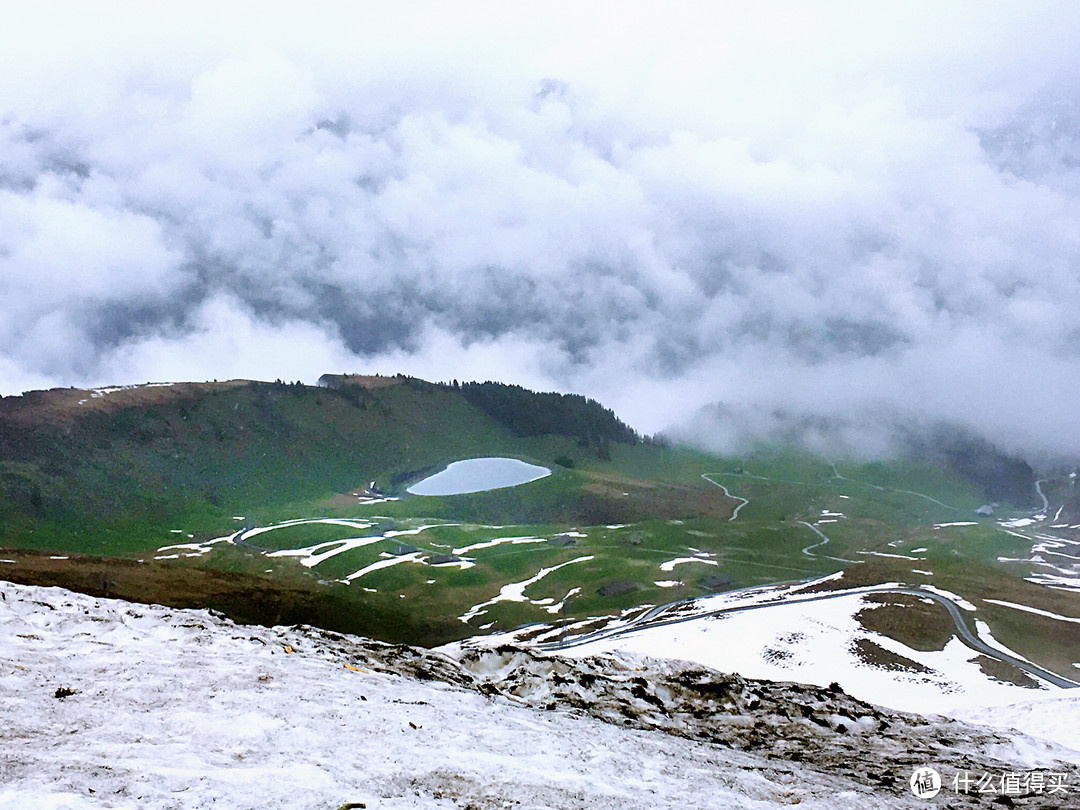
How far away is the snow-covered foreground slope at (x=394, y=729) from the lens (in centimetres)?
848

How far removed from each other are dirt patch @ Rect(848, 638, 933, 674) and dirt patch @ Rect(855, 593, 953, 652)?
314 cm

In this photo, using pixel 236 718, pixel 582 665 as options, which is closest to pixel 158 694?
pixel 236 718

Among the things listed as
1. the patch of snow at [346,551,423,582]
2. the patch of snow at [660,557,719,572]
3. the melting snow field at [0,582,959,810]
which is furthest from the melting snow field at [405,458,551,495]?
the melting snow field at [0,582,959,810]

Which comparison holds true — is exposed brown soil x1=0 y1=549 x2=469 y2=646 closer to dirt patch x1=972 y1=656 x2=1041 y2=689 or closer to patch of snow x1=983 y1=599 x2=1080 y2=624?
dirt patch x1=972 y1=656 x2=1041 y2=689

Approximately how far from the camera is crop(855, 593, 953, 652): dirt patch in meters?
63.1

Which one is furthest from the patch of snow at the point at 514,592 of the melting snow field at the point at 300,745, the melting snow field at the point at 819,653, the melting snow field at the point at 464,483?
the melting snow field at the point at 300,745

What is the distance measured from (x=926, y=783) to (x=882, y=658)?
52491mm

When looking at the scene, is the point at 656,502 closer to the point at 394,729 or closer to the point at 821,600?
the point at 821,600

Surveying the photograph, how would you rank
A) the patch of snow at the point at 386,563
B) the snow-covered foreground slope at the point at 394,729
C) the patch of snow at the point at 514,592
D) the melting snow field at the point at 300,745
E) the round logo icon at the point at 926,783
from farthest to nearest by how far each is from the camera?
the patch of snow at the point at 386,563, the patch of snow at the point at 514,592, the round logo icon at the point at 926,783, the snow-covered foreground slope at the point at 394,729, the melting snow field at the point at 300,745

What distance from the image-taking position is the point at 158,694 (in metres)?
11.4

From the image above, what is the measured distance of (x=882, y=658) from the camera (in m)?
58.2

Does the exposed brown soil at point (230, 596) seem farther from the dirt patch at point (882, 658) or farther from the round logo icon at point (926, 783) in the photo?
the round logo icon at point (926, 783)

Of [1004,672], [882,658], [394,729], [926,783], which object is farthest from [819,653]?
[394,729]

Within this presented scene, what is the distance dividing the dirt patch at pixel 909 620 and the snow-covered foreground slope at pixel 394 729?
53220mm
